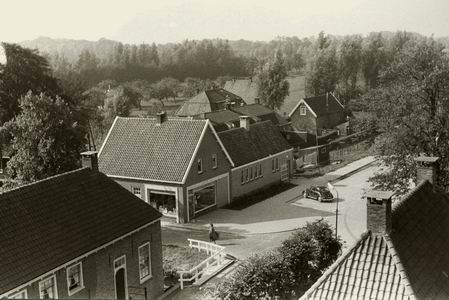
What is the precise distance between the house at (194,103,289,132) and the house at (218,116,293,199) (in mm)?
11056

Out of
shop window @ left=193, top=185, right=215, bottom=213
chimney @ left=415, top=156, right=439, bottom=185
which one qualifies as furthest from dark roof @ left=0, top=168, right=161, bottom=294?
chimney @ left=415, top=156, right=439, bottom=185

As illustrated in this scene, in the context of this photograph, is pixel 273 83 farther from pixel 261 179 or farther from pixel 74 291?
pixel 74 291

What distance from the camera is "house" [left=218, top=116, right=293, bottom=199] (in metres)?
40.2

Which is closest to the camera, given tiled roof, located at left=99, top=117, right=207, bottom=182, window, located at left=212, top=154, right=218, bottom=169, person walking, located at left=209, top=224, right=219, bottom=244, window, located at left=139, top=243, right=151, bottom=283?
window, located at left=139, top=243, right=151, bottom=283

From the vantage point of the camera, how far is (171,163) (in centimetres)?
3509

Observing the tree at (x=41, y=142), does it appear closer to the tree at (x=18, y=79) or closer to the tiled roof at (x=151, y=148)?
the tiled roof at (x=151, y=148)

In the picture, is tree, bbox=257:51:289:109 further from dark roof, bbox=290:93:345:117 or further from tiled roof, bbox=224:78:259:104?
tiled roof, bbox=224:78:259:104

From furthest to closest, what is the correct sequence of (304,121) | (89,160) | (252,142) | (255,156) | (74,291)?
(304,121) → (252,142) → (255,156) → (89,160) → (74,291)

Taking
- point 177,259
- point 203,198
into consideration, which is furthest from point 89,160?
point 203,198

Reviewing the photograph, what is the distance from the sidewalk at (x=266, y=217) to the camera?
33.2 m

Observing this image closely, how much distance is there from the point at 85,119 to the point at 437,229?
1360 inches

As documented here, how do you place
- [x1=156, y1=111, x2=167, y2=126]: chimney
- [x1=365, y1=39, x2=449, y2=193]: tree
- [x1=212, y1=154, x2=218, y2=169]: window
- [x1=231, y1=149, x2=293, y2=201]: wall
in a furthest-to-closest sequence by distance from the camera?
1. [x1=231, y1=149, x2=293, y2=201]: wall
2. [x1=156, y1=111, x2=167, y2=126]: chimney
3. [x1=212, y1=154, x2=218, y2=169]: window
4. [x1=365, y1=39, x2=449, y2=193]: tree

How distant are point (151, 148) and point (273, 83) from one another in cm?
4920

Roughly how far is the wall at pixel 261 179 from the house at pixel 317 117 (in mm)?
22372
